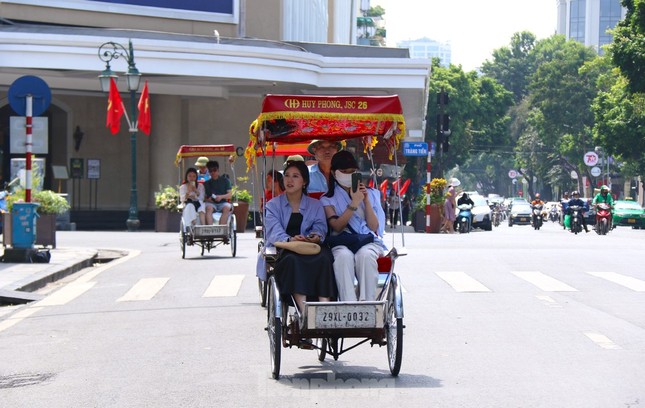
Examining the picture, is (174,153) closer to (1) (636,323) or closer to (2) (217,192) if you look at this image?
(2) (217,192)

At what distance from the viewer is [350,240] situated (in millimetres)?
9492

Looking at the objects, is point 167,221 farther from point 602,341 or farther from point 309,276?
point 309,276

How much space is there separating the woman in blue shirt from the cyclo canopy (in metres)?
0.45

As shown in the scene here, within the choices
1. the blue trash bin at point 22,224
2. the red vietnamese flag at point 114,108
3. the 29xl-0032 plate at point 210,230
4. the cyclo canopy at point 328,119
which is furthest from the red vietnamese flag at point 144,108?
the cyclo canopy at point 328,119

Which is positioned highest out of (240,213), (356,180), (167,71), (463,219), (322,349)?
(167,71)

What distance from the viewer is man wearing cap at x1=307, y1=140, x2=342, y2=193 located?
10500 millimetres

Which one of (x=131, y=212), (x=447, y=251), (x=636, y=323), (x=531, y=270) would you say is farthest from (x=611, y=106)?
(x=636, y=323)

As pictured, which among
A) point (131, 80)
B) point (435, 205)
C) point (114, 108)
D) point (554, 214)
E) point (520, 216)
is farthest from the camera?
point (554, 214)

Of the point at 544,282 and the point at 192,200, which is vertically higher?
the point at 192,200

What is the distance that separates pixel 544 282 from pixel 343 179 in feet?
27.0

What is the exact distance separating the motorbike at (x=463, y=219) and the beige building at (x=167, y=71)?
4.33 meters

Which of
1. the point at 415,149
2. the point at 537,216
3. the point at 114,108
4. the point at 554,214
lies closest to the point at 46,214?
the point at 114,108

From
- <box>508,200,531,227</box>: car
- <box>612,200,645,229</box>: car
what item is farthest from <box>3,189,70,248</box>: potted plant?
<box>508,200,531,227</box>: car

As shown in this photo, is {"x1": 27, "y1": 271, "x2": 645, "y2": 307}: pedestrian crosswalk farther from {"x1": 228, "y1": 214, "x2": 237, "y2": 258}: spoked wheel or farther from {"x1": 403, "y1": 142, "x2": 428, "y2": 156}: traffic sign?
{"x1": 403, "y1": 142, "x2": 428, "y2": 156}: traffic sign
